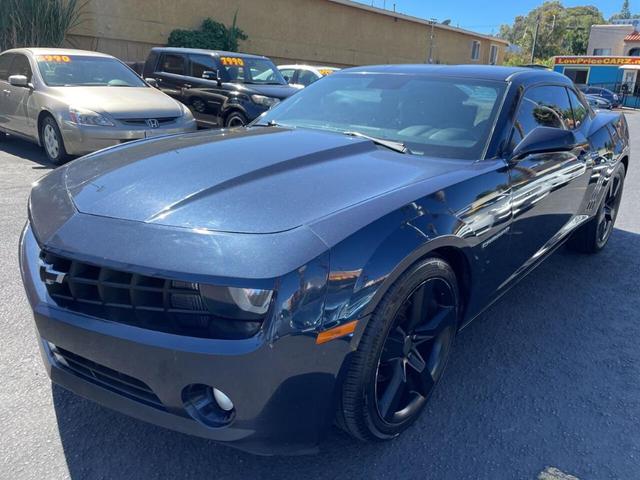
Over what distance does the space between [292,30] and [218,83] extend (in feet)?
45.4

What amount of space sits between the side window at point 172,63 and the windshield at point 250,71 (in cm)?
91

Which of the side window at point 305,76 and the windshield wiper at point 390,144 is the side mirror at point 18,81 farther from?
the side window at point 305,76

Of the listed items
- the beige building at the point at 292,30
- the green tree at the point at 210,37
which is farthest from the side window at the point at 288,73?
the beige building at the point at 292,30

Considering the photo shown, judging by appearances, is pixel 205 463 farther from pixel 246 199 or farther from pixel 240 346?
pixel 246 199

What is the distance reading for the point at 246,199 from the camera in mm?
2074

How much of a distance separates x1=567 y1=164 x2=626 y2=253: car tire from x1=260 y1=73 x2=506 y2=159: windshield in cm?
205

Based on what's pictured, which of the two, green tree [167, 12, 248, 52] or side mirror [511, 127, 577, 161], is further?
green tree [167, 12, 248, 52]

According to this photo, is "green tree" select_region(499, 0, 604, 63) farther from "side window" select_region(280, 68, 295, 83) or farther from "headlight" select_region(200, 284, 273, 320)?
"headlight" select_region(200, 284, 273, 320)

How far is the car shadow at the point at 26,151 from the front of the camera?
A: 7242 millimetres

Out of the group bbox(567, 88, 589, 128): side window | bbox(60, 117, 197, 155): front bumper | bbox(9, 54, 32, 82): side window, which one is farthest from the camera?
bbox(9, 54, 32, 82): side window

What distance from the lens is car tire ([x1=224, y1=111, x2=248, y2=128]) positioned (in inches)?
358

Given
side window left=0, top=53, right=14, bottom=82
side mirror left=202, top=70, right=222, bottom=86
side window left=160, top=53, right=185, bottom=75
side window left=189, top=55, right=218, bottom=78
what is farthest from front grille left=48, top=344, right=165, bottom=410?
side window left=160, top=53, right=185, bottom=75

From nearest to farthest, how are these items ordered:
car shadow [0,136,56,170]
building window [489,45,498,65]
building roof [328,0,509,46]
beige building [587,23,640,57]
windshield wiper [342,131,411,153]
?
windshield wiper [342,131,411,153], car shadow [0,136,56,170], building roof [328,0,509,46], building window [489,45,498,65], beige building [587,23,640,57]

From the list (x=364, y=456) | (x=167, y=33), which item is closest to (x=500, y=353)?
(x=364, y=456)
